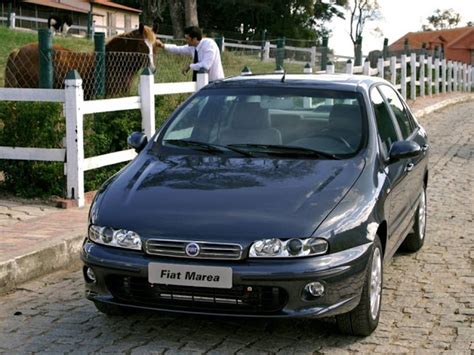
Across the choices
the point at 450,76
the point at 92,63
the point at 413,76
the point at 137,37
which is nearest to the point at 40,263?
the point at 92,63

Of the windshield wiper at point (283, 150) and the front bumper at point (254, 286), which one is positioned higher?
the windshield wiper at point (283, 150)

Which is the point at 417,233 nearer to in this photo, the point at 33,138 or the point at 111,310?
the point at 111,310

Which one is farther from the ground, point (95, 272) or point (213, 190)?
point (213, 190)

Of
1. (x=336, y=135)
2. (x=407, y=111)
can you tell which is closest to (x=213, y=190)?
(x=336, y=135)

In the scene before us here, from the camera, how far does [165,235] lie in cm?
452

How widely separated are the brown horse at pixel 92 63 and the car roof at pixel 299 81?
4519 mm

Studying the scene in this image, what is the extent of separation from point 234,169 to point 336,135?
0.91m

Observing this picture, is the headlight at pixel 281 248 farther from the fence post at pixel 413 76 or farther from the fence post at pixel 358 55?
the fence post at pixel 413 76

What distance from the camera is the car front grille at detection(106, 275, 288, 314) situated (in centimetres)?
447

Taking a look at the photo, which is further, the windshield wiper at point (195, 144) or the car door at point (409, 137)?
the car door at point (409, 137)

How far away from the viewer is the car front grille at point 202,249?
14.5 ft

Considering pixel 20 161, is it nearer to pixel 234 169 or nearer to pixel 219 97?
pixel 219 97

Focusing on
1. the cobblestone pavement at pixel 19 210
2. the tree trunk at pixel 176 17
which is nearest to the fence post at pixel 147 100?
the cobblestone pavement at pixel 19 210

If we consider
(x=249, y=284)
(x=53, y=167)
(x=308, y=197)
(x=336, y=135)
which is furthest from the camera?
(x=53, y=167)
